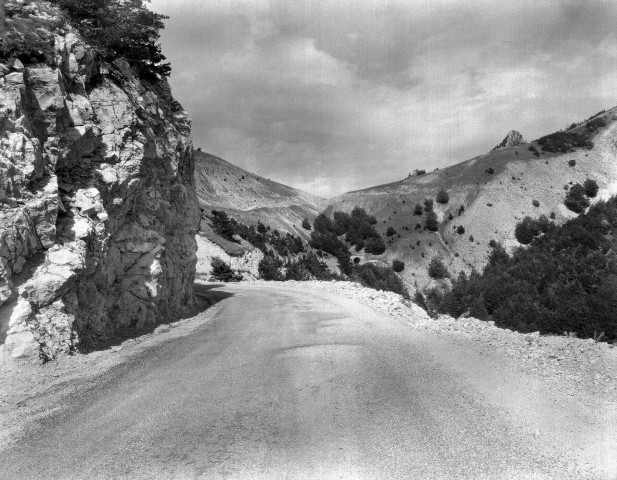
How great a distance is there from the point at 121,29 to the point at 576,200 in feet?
339

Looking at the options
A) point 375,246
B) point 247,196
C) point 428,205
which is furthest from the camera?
point 247,196

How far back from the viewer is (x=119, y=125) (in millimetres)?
12633

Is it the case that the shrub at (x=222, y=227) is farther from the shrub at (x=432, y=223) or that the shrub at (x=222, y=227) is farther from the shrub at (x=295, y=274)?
the shrub at (x=432, y=223)

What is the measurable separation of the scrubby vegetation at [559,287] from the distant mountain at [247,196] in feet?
129

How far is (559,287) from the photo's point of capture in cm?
4656

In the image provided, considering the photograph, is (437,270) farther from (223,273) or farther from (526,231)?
(223,273)

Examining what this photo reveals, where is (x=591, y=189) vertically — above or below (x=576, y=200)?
above

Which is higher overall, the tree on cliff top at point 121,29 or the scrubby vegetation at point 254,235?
the tree on cliff top at point 121,29

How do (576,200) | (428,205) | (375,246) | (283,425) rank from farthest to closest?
(428,205), (375,246), (576,200), (283,425)

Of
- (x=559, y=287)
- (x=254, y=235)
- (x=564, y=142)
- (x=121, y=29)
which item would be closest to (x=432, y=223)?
(x=564, y=142)

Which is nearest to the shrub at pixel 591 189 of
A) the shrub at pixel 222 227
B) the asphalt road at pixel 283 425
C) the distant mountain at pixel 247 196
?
the distant mountain at pixel 247 196

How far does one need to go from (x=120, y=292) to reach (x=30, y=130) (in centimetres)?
463

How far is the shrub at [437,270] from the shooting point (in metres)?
81.2

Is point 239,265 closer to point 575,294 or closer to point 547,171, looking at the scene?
point 575,294
